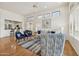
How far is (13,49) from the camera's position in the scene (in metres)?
1.87

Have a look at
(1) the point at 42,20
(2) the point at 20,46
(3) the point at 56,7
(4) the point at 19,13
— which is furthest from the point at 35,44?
(3) the point at 56,7

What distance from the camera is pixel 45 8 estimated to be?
1.88 m

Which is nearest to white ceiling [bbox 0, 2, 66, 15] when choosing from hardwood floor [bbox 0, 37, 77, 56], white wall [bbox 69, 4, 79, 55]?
white wall [bbox 69, 4, 79, 55]

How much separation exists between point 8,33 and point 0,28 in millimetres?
161

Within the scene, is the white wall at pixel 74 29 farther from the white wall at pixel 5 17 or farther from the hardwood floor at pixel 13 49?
the white wall at pixel 5 17

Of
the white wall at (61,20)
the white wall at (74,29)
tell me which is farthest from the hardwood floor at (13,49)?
the white wall at (61,20)

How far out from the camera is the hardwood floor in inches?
71.7

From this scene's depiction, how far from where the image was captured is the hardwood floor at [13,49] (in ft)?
5.98

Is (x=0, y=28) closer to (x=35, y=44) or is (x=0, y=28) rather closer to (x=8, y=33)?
(x=8, y=33)

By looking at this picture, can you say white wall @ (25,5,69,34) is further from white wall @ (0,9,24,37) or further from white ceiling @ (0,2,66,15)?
white wall @ (0,9,24,37)

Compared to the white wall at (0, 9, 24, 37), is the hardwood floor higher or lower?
lower

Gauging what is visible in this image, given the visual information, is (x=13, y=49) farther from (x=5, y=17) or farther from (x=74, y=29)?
(x=74, y=29)

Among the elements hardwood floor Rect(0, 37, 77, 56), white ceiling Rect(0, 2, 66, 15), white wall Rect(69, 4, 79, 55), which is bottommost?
hardwood floor Rect(0, 37, 77, 56)

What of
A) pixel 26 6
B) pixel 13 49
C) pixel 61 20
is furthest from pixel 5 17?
pixel 61 20
